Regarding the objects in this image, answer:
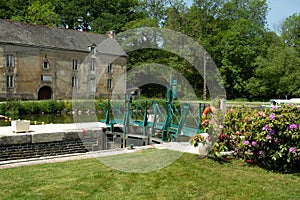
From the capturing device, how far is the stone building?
3350 centimetres

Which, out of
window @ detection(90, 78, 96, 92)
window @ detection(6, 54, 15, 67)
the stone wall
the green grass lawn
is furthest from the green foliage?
the green grass lawn

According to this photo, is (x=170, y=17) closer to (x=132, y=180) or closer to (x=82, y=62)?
(x=82, y=62)

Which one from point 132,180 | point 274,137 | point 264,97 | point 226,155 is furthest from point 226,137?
point 264,97

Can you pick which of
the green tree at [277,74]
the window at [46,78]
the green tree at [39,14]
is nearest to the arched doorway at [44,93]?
the window at [46,78]

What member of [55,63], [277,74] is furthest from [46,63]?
[277,74]

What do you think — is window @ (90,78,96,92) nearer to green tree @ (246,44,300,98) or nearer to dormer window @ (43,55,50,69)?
dormer window @ (43,55,50,69)

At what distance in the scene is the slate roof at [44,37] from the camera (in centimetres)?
Result: 3337

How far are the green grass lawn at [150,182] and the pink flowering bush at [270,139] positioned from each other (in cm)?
35

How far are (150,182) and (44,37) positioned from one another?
32.7m

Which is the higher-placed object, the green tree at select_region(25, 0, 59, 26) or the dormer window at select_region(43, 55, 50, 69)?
the green tree at select_region(25, 0, 59, 26)

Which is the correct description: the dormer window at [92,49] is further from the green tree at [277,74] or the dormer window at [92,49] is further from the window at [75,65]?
the green tree at [277,74]

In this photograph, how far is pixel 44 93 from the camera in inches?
1439

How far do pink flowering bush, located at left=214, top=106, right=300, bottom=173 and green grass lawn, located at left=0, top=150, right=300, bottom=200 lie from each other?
0.35m

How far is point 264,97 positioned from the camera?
1683 inches
